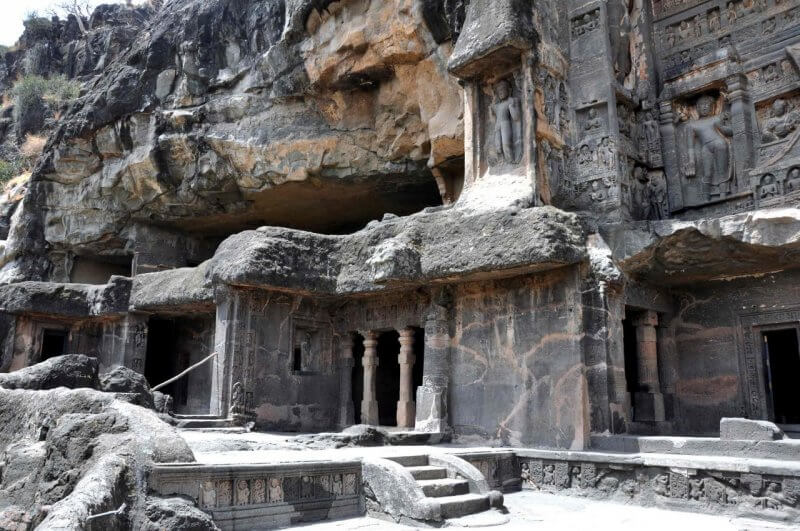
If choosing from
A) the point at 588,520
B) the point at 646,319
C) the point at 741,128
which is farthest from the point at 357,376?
the point at 741,128

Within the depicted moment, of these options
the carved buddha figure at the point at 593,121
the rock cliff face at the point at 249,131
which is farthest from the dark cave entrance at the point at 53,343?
the carved buddha figure at the point at 593,121

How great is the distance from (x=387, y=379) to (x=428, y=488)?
665 centimetres

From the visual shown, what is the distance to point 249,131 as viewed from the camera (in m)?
14.1

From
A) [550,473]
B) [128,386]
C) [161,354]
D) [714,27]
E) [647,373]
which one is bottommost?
[550,473]

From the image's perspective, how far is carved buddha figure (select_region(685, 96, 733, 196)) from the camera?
30.3 ft

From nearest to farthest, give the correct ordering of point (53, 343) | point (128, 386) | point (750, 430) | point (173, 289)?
point (750, 430), point (128, 386), point (173, 289), point (53, 343)

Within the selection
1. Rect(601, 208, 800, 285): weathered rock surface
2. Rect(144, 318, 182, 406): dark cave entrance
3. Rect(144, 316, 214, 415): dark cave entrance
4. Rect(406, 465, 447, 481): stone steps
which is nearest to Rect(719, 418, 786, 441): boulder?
Rect(601, 208, 800, 285): weathered rock surface

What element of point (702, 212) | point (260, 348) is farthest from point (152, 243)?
point (702, 212)

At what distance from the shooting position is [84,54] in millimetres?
22188

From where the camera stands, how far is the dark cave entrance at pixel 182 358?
12.4 m

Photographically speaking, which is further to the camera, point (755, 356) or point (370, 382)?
point (370, 382)

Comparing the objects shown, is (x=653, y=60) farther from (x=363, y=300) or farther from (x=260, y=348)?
(x=260, y=348)

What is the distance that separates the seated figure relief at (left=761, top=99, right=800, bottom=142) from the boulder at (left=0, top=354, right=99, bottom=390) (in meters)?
9.20

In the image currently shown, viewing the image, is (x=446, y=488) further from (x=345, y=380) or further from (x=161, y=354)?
(x=161, y=354)
